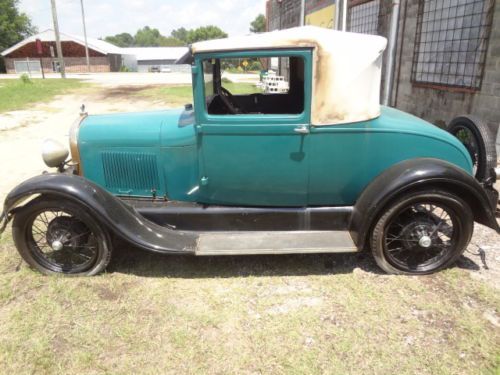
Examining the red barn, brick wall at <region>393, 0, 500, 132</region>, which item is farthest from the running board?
the red barn

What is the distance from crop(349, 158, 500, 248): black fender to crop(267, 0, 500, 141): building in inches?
151

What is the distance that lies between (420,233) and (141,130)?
248 cm

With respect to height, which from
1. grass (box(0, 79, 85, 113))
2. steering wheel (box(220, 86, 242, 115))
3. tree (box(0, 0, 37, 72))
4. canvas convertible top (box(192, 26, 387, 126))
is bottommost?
grass (box(0, 79, 85, 113))

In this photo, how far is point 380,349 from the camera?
8.23 feet

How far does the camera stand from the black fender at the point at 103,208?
3.03 meters

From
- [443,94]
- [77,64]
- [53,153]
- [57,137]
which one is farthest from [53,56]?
[53,153]

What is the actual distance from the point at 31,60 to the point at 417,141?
52616mm

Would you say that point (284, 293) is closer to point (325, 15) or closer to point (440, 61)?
point (440, 61)

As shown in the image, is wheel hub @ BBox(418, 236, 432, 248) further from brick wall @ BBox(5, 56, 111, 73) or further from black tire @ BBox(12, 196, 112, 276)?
brick wall @ BBox(5, 56, 111, 73)

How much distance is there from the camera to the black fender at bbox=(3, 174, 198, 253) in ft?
9.95

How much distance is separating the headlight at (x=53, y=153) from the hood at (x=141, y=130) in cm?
30

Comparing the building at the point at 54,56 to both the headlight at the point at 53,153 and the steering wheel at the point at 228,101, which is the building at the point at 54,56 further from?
the steering wheel at the point at 228,101

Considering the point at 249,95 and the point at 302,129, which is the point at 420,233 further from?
the point at 249,95

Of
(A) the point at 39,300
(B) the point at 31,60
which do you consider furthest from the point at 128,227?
(B) the point at 31,60
